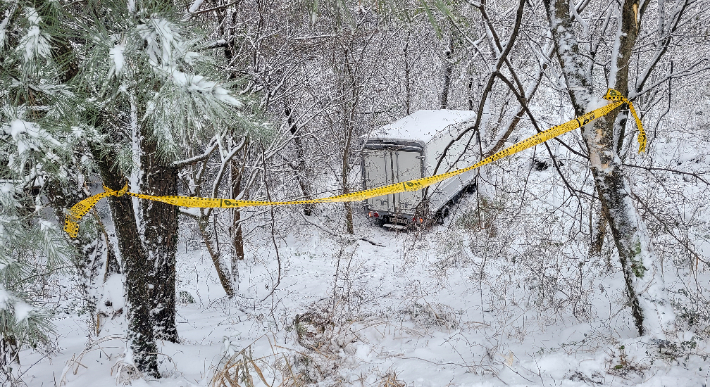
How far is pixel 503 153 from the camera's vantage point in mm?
3898

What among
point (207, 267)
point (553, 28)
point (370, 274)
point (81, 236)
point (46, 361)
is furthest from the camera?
point (207, 267)

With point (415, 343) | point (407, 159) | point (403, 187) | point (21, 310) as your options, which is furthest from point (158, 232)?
point (407, 159)

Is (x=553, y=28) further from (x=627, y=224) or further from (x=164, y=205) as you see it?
(x=164, y=205)

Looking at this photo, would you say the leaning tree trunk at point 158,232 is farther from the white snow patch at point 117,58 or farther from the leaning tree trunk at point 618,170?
the leaning tree trunk at point 618,170

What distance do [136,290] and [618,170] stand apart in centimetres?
411

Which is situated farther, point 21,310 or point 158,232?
point 158,232

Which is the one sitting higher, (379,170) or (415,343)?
(379,170)

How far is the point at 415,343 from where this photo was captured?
14.8 ft

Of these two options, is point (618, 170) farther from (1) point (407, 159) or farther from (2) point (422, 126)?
(2) point (422, 126)

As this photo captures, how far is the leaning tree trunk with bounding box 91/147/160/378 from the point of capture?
3.57 meters

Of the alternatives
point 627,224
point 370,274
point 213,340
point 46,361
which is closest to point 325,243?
point 370,274

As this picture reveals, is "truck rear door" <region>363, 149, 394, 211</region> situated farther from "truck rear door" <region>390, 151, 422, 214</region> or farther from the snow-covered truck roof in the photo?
the snow-covered truck roof

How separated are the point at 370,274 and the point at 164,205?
5755 mm

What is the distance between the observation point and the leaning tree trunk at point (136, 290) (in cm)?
357
